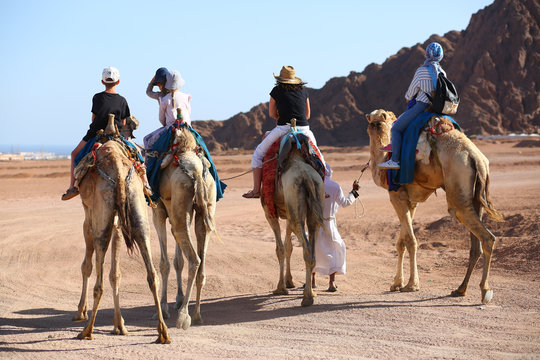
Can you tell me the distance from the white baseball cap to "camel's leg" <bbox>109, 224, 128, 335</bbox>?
79.4 inches

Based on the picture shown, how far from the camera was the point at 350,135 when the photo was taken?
322 ft

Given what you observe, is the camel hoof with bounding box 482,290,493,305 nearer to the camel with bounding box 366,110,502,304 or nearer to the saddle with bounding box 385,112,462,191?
the camel with bounding box 366,110,502,304

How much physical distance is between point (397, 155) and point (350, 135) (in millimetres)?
88939

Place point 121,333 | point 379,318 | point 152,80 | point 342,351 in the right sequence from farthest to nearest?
point 152,80 < point 379,318 < point 121,333 < point 342,351

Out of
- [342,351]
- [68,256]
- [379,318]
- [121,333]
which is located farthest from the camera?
[68,256]

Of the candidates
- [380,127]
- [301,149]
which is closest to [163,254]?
[301,149]

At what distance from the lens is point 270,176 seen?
398 inches

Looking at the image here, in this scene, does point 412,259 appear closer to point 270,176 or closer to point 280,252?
point 280,252

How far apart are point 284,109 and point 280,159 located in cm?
104

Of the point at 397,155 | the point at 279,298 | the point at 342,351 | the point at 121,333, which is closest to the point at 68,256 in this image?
the point at 279,298

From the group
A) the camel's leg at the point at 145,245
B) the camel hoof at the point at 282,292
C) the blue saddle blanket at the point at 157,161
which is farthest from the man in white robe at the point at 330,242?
the camel's leg at the point at 145,245

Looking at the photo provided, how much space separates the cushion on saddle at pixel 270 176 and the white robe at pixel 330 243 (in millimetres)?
941

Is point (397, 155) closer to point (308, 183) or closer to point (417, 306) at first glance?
point (308, 183)

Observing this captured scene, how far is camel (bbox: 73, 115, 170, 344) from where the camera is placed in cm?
738
